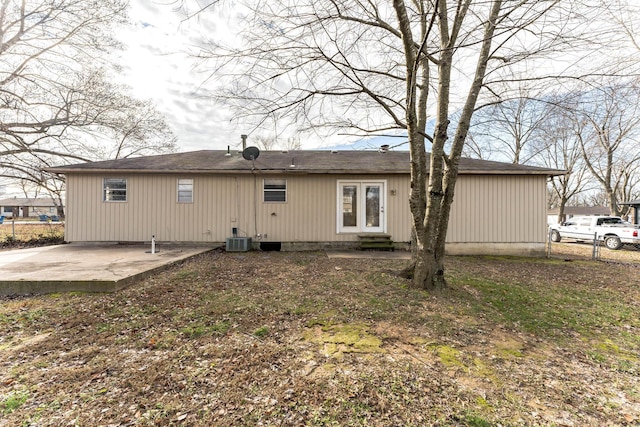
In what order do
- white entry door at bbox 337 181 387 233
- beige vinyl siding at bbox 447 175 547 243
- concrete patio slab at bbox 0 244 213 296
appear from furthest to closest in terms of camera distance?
white entry door at bbox 337 181 387 233 → beige vinyl siding at bbox 447 175 547 243 → concrete patio slab at bbox 0 244 213 296

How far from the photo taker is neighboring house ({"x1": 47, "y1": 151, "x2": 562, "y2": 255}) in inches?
342

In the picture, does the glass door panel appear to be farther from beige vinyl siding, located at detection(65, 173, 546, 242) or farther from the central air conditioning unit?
the central air conditioning unit

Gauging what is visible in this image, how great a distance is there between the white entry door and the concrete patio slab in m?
4.69

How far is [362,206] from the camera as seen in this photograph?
8.98 metres

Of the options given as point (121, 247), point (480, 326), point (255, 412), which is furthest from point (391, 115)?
point (121, 247)

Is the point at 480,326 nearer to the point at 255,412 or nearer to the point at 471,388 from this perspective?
the point at 471,388

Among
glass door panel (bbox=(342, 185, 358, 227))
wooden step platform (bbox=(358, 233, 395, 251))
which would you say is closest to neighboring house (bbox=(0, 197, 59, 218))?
glass door panel (bbox=(342, 185, 358, 227))

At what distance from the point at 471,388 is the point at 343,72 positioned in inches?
172

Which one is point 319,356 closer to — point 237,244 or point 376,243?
point 376,243

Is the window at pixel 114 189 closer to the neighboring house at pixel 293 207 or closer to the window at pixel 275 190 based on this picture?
the neighboring house at pixel 293 207

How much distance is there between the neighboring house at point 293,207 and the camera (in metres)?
8.70

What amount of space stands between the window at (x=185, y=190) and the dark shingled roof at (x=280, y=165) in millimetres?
518

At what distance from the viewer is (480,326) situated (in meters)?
3.46

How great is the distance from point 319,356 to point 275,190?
6.86 meters
